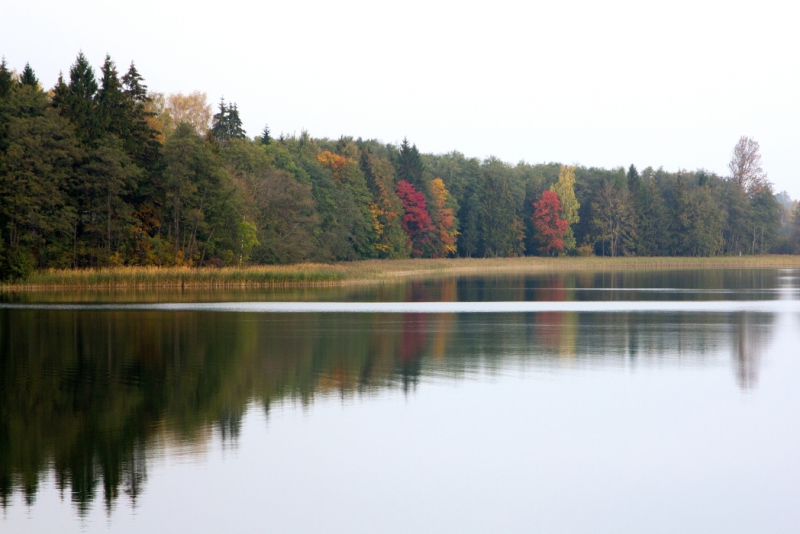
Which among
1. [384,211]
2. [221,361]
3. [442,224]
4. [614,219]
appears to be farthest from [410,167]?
[221,361]

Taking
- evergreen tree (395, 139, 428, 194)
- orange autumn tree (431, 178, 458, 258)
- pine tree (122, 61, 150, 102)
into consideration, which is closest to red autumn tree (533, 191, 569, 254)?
orange autumn tree (431, 178, 458, 258)

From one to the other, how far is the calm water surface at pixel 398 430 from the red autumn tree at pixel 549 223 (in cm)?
7944

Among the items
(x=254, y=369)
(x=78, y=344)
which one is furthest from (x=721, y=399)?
(x=78, y=344)

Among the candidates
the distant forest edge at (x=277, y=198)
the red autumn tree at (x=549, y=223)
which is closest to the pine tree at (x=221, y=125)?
the distant forest edge at (x=277, y=198)

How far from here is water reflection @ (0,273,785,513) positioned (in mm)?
11203

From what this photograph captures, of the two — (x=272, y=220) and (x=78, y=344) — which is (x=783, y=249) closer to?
(x=272, y=220)

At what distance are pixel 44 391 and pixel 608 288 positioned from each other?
40729 millimetres

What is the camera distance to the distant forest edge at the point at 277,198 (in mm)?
50031

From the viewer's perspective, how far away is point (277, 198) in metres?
65.8

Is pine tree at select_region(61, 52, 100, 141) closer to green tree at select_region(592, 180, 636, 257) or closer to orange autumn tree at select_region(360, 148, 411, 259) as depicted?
orange autumn tree at select_region(360, 148, 411, 259)

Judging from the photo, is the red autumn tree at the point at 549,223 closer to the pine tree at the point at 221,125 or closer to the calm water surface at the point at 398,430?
the pine tree at the point at 221,125

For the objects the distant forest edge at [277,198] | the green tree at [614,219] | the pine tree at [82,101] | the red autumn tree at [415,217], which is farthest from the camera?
the green tree at [614,219]

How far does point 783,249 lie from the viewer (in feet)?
374

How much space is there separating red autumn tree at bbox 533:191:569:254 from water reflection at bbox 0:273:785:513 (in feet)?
238
